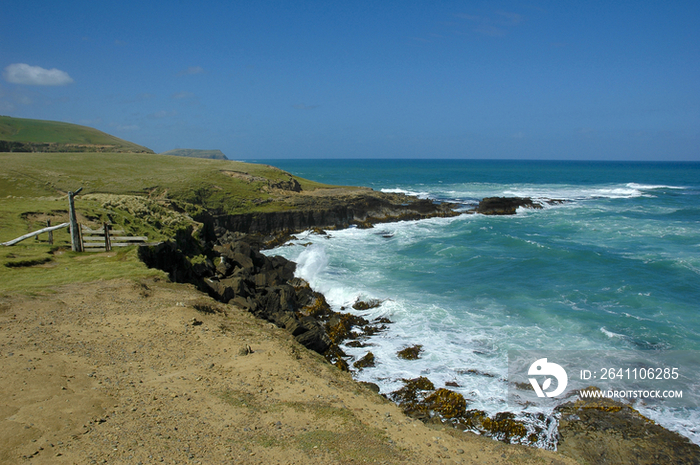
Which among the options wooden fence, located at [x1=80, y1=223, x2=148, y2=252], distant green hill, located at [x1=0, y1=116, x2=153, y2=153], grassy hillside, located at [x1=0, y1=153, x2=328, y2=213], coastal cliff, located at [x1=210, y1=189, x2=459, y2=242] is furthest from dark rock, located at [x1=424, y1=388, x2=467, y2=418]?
distant green hill, located at [x1=0, y1=116, x2=153, y2=153]

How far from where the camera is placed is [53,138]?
7950 cm

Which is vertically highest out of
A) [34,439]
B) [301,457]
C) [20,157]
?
[20,157]

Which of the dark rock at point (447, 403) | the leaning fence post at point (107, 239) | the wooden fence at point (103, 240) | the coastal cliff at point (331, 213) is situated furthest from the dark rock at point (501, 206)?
the leaning fence post at point (107, 239)

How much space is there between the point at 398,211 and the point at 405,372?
114 feet

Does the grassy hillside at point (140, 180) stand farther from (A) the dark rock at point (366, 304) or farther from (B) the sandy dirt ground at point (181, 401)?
(B) the sandy dirt ground at point (181, 401)

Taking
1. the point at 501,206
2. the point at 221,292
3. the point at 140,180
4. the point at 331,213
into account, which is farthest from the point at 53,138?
the point at 221,292

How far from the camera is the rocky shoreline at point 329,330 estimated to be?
9.98 metres

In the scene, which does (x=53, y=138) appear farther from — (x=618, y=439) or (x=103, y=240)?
(x=618, y=439)

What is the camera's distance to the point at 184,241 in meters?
21.4

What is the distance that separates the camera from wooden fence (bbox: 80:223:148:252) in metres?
16.8

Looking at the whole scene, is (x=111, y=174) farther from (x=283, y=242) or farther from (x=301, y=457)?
(x=301, y=457)

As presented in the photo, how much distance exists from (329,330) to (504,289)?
1045cm

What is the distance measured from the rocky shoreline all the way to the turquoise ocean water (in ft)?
2.89

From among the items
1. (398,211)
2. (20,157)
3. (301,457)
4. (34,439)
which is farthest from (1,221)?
(398,211)
